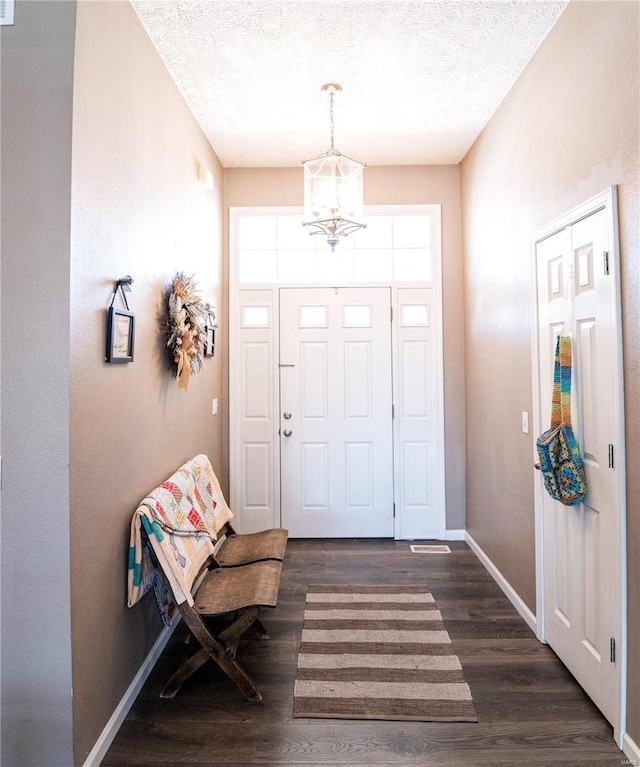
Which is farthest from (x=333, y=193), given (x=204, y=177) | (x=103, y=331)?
(x=103, y=331)

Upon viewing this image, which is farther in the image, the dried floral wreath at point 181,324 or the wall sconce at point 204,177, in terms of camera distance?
the wall sconce at point 204,177

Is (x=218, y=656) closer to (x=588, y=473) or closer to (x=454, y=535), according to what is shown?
(x=588, y=473)

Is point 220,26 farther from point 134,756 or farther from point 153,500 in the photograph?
point 134,756

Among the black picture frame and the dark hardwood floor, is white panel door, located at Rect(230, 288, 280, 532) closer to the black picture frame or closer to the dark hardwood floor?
the dark hardwood floor

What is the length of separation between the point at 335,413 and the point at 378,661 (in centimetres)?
190

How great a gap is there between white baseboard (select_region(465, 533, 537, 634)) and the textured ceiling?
3009mm

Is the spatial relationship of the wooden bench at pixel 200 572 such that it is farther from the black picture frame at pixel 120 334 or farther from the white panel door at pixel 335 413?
the white panel door at pixel 335 413

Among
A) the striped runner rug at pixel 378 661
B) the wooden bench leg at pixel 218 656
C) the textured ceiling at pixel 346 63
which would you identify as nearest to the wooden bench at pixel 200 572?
the wooden bench leg at pixel 218 656

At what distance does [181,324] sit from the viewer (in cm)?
228

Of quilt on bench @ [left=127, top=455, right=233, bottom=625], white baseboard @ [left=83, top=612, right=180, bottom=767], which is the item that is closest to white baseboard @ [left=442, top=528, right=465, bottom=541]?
quilt on bench @ [left=127, top=455, right=233, bottom=625]

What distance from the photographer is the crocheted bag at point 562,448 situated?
74.0 inches

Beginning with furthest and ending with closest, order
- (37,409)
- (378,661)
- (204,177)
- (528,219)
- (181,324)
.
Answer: (204,177), (528,219), (181,324), (378,661), (37,409)

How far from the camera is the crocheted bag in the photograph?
188cm

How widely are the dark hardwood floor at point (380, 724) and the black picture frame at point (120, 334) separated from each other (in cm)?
149
